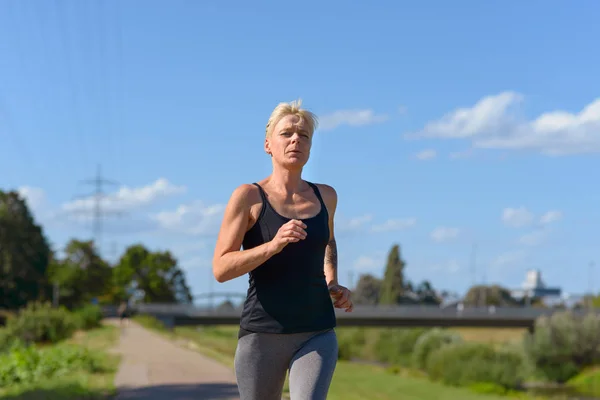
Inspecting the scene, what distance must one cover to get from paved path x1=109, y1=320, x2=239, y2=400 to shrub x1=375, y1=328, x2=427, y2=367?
46877 millimetres

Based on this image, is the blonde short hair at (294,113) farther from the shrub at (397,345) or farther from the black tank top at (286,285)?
the shrub at (397,345)

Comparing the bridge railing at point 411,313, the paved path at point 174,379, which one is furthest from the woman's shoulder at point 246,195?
the bridge railing at point 411,313

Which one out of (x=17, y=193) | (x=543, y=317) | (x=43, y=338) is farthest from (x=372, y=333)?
(x=43, y=338)

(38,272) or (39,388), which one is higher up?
(38,272)

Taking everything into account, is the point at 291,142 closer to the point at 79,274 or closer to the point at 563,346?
the point at 563,346

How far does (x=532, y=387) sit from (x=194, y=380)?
39.6 metres

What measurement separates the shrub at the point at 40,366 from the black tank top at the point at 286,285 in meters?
13.9

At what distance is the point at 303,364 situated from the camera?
4.47 meters

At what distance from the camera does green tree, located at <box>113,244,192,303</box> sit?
14650cm

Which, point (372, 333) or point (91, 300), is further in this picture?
point (91, 300)

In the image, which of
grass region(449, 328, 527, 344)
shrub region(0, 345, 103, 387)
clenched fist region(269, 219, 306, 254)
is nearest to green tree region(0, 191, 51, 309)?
grass region(449, 328, 527, 344)

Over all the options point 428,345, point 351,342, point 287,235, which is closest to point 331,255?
point 287,235

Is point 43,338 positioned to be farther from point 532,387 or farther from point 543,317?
point 543,317

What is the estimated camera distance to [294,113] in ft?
15.1
